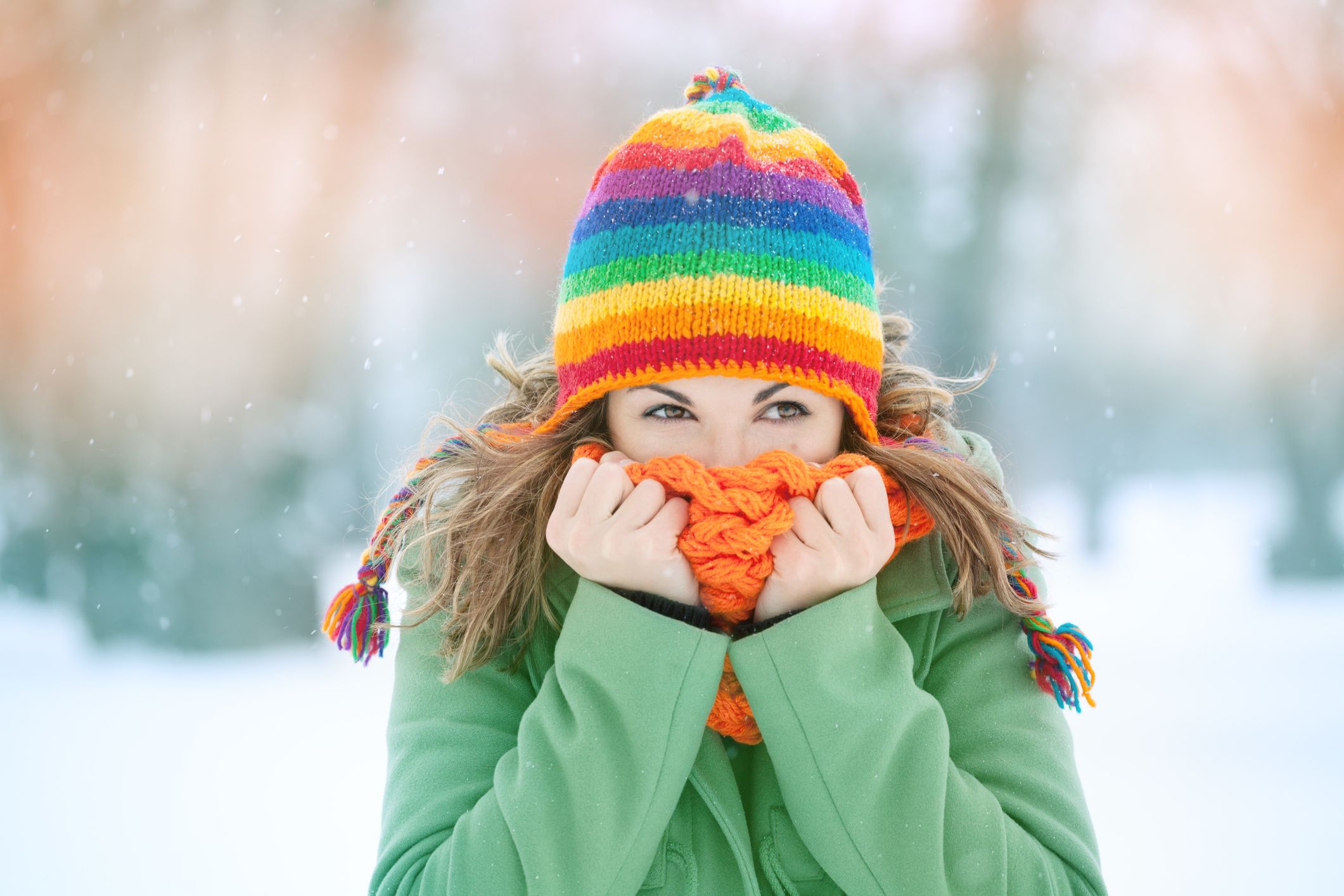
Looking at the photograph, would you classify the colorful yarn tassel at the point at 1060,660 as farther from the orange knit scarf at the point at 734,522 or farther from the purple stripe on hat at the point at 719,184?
the purple stripe on hat at the point at 719,184

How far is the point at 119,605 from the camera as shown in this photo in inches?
155

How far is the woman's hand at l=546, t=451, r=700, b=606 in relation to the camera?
117 cm

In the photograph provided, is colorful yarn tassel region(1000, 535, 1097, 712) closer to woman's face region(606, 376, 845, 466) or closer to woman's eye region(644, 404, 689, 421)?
woman's face region(606, 376, 845, 466)

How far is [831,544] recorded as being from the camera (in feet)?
3.88

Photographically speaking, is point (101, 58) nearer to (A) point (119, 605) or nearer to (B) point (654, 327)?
A: (A) point (119, 605)

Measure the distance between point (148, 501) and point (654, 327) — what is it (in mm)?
3516

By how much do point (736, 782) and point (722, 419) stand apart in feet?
1.53

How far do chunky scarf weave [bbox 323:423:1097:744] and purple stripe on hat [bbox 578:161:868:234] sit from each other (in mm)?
337

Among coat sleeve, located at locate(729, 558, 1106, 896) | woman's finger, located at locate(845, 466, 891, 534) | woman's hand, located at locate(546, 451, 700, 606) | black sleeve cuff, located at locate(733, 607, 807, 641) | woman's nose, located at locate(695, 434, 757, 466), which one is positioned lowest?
coat sleeve, located at locate(729, 558, 1106, 896)

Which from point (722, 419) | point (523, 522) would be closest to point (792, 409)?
point (722, 419)

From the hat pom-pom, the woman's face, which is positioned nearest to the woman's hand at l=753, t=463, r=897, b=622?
the woman's face

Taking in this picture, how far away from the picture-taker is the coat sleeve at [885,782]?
3.67 feet

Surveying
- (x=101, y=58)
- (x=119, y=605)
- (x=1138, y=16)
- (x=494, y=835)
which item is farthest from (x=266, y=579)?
(x=1138, y=16)

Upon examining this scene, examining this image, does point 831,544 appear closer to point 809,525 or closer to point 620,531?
point 809,525
